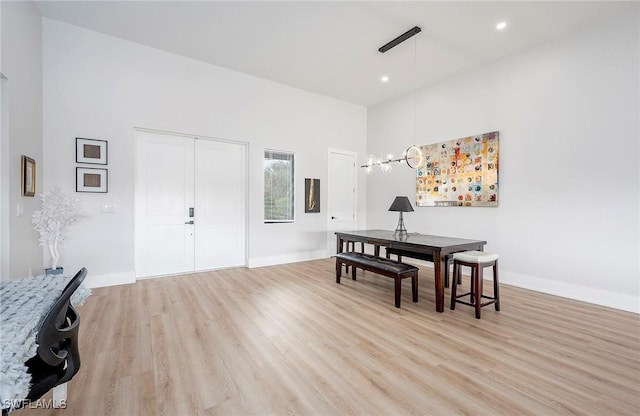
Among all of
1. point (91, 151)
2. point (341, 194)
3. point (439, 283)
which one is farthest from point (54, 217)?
point (341, 194)

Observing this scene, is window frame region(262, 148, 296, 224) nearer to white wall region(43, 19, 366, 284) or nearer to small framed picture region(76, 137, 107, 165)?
white wall region(43, 19, 366, 284)

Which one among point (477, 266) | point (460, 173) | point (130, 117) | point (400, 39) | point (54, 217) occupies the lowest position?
point (477, 266)

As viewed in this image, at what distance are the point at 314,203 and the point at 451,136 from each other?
9.35ft

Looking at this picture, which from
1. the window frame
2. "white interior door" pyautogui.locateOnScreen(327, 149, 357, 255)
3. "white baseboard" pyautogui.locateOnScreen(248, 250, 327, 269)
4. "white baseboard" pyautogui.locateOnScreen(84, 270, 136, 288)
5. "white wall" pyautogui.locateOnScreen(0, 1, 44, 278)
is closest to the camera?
"white wall" pyautogui.locateOnScreen(0, 1, 44, 278)

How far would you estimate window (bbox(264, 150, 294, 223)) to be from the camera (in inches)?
215

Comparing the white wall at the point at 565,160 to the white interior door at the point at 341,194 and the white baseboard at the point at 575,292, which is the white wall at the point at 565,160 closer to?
the white baseboard at the point at 575,292

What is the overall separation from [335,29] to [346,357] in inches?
150

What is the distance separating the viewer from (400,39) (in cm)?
394

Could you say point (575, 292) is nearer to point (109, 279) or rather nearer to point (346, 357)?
point (346, 357)

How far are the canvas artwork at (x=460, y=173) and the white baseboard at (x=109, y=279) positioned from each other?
4923mm

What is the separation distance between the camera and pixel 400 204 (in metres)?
4.25

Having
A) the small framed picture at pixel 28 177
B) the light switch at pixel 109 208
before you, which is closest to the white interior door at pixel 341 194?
the light switch at pixel 109 208

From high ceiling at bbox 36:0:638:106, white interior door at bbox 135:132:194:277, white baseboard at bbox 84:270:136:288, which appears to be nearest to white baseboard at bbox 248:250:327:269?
white interior door at bbox 135:132:194:277

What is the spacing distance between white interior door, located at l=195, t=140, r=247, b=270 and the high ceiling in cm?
146
